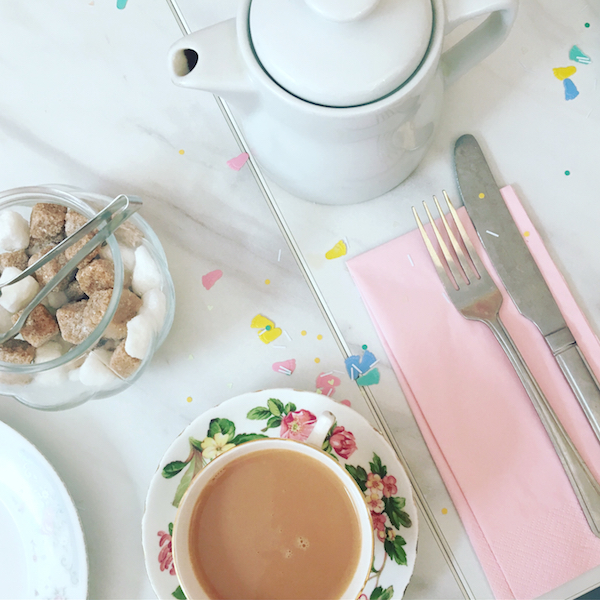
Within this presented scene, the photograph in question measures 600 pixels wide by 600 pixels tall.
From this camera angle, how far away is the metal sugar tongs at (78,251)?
0.52 metres

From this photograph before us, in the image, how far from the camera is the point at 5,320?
0.57m

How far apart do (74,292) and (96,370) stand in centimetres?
10

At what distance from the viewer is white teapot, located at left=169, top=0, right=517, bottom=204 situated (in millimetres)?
421

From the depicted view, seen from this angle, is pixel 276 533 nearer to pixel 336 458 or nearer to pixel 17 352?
pixel 336 458

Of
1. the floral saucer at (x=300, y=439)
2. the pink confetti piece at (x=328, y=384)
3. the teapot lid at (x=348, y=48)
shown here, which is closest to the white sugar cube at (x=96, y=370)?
the floral saucer at (x=300, y=439)

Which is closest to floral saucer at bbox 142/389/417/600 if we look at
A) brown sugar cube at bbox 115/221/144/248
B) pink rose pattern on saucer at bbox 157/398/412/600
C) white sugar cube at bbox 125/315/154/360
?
pink rose pattern on saucer at bbox 157/398/412/600

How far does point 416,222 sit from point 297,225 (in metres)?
0.15

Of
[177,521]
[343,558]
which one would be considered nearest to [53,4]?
[177,521]

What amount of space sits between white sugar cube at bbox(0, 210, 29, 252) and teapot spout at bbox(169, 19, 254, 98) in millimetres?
262

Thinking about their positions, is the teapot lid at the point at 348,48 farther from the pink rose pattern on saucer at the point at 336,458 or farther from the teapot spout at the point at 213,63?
the pink rose pattern on saucer at the point at 336,458

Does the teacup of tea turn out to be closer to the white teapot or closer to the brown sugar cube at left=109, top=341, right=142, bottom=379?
the brown sugar cube at left=109, top=341, right=142, bottom=379

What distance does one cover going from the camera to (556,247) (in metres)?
0.64

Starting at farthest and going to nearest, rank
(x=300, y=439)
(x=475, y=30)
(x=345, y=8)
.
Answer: (x=300, y=439) < (x=475, y=30) < (x=345, y=8)

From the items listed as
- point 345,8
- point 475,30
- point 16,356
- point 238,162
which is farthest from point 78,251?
point 475,30
